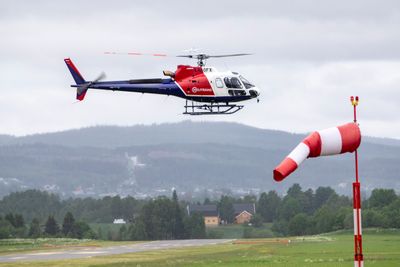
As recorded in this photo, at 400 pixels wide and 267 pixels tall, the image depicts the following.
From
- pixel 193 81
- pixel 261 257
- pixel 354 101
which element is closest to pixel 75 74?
pixel 193 81

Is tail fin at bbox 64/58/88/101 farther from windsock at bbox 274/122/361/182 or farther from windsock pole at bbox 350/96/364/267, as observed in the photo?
windsock at bbox 274/122/361/182

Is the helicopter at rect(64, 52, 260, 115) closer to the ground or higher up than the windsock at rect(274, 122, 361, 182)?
higher up

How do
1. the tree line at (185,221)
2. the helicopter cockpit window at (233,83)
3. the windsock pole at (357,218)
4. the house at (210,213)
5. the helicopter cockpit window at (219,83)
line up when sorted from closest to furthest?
the windsock pole at (357,218) → the helicopter cockpit window at (219,83) → the helicopter cockpit window at (233,83) → the tree line at (185,221) → the house at (210,213)

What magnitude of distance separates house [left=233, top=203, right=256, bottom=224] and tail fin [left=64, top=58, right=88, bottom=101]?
101516 millimetres

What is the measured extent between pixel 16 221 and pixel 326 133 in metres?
101

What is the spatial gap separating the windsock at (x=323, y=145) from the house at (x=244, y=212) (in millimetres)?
143330

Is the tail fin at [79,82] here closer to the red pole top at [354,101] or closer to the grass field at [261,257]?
the grass field at [261,257]

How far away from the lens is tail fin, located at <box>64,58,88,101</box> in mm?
69875

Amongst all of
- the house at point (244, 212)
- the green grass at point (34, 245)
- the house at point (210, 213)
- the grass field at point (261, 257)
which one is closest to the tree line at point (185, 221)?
the house at point (244, 212)

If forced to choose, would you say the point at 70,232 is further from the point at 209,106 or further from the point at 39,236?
the point at 209,106

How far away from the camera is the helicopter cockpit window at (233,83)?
69.6 meters

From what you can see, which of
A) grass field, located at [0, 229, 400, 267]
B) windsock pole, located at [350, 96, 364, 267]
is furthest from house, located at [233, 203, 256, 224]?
windsock pole, located at [350, 96, 364, 267]

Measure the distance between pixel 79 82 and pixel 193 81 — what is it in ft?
22.9

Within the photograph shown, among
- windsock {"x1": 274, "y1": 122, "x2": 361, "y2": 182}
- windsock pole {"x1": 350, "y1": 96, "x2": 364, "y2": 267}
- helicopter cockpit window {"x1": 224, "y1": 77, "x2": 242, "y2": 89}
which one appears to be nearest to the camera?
windsock {"x1": 274, "y1": 122, "x2": 361, "y2": 182}
